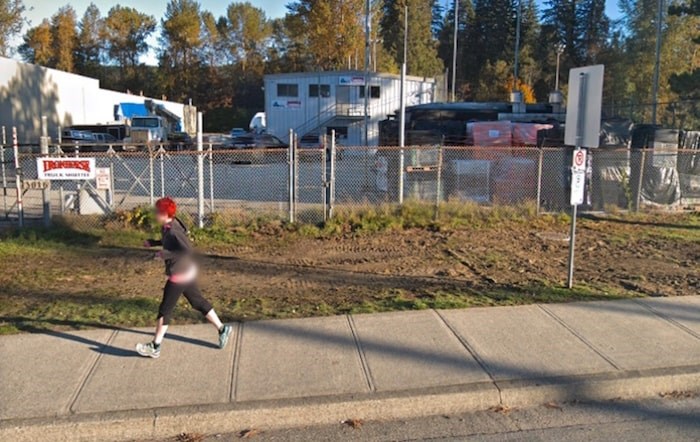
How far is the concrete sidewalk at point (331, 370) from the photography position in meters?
4.21

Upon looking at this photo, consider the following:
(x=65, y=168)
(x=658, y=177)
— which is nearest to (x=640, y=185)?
(x=658, y=177)

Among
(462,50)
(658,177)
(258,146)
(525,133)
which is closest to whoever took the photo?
(658,177)

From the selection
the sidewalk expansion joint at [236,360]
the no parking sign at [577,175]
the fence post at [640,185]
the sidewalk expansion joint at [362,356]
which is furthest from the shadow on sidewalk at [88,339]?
the fence post at [640,185]

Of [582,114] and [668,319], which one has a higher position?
[582,114]

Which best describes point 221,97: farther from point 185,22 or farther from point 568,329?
point 568,329

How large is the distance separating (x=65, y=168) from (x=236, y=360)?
820 centimetres

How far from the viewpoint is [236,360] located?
510 cm

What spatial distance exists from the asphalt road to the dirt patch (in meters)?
2.27

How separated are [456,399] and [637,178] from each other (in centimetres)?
1196

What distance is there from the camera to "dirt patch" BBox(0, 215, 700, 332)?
6691 millimetres

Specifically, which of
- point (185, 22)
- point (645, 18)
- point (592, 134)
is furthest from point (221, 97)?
point (592, 134)

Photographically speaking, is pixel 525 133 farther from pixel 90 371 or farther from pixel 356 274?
pixel 90 371

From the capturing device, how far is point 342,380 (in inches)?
184

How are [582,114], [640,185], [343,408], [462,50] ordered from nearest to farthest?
[343,408]
[582,114]
[640,185]
[462,50]
